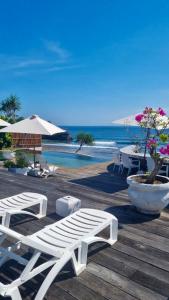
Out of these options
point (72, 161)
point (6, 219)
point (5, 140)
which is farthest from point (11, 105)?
point (6, 219)

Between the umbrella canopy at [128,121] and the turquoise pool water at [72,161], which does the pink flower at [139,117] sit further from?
the turquoise pool water at [72,161]

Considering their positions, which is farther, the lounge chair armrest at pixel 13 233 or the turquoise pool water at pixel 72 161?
the turquoise pool water at pixel 72 161

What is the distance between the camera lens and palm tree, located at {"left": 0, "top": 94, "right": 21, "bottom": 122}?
131 feet

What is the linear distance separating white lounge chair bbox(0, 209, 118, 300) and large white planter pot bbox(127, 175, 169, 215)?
882 mm

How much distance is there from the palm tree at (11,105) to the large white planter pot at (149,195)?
3862cm

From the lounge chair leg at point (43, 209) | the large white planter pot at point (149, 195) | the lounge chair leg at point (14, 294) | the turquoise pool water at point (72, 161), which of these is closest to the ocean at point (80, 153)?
the turquoise pool water at point (72, 161)

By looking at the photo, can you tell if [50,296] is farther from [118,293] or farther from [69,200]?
[69,200]

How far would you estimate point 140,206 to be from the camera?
12.3ft

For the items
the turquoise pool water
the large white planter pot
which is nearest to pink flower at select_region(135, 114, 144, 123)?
the large white planter pot

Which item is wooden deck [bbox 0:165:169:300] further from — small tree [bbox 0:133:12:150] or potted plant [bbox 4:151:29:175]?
small tree [bbox 0:133:12:150]

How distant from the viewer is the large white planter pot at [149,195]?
11.6ft

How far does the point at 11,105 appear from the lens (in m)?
40.2

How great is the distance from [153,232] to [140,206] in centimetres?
59

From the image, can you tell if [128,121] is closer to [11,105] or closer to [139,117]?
[139,117]
